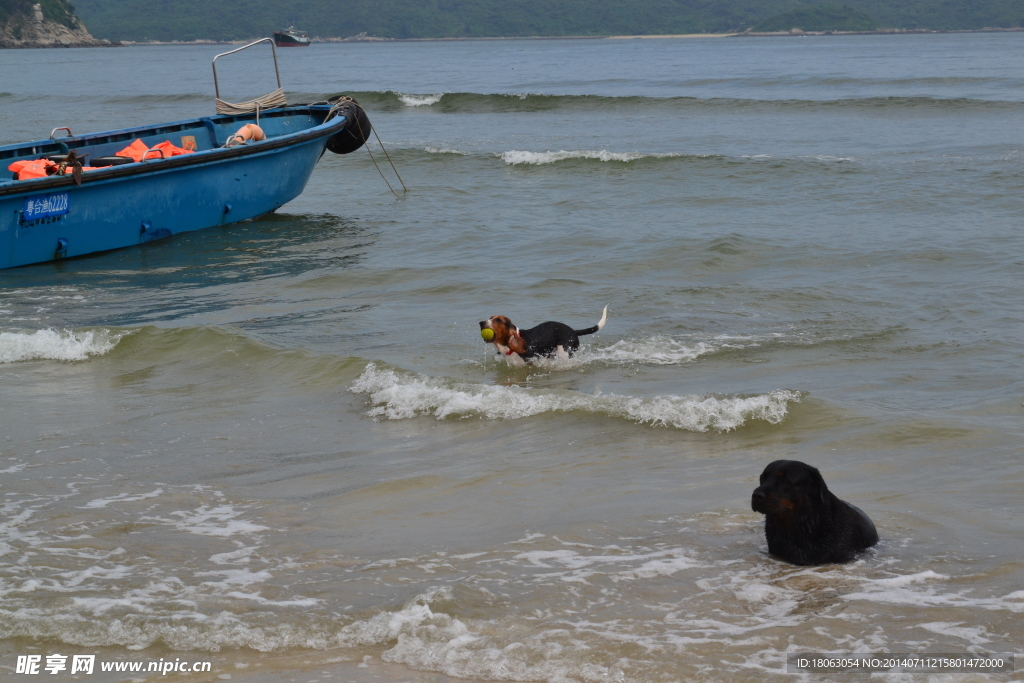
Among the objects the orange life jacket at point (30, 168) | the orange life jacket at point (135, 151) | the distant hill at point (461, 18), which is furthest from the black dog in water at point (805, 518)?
the distant hill at point (461, 18)

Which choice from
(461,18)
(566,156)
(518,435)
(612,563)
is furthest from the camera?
(461,18)

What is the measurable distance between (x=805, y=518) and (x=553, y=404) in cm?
287

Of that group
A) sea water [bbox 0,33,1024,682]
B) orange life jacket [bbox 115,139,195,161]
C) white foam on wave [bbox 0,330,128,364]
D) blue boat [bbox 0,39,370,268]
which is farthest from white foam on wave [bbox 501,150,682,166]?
white foam on wave [bbox 0,330,128,364]

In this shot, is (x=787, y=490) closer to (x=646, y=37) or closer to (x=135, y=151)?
(x=135, y=151)

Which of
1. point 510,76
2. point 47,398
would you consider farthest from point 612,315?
point 510,76

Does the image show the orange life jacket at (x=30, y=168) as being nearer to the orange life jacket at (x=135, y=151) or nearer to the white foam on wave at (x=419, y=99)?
the orange life jacket at (x=135, y=151)

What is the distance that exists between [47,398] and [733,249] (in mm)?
8269

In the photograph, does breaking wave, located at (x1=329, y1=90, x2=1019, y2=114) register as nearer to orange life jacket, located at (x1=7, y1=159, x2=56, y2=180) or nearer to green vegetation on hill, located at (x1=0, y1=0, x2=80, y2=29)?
orange life jacket, located at (x1=7, y1=159, x2=56, y2=180)

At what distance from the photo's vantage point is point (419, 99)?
39.4 meters

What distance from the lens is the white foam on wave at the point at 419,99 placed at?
38750mm

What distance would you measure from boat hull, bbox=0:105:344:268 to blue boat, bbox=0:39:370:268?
1cm

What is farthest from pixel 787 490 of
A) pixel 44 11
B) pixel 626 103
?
pixel 44 11

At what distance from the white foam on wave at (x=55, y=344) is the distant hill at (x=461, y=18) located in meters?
169

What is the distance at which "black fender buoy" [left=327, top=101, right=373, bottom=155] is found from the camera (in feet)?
55.4
